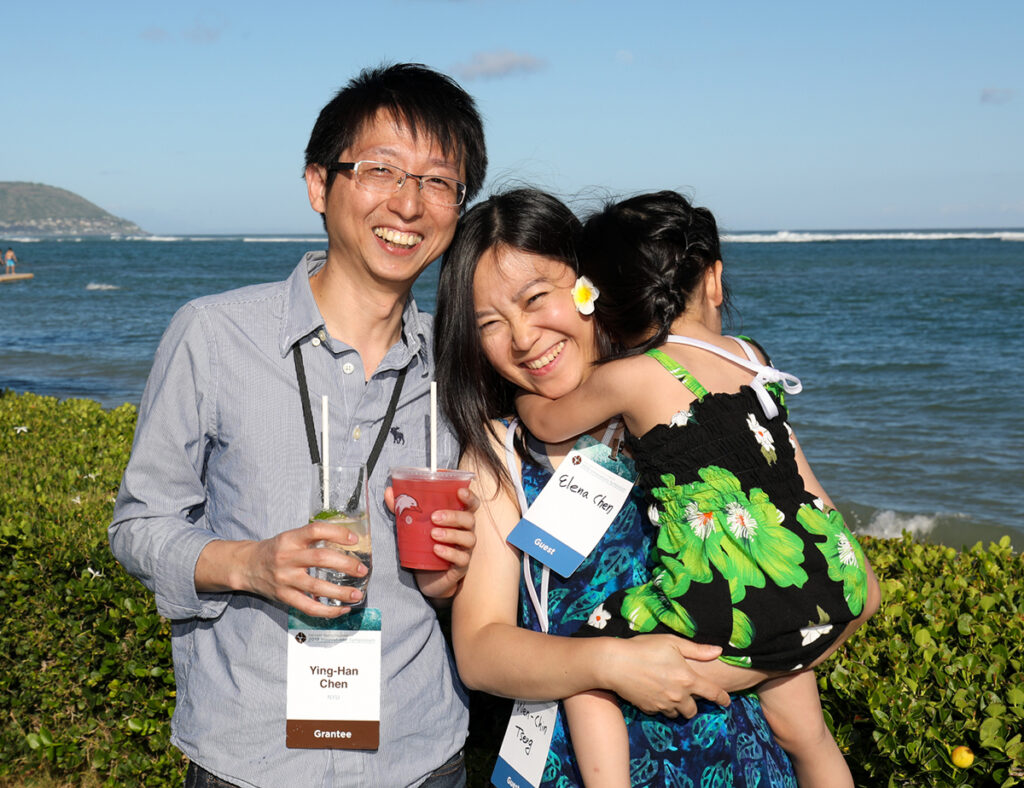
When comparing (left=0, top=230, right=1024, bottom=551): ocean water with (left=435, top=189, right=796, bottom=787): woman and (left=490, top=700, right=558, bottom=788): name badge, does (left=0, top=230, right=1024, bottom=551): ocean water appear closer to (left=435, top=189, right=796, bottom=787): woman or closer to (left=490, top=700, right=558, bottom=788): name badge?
(left=435, top=189, right=796, bottom=787): woman

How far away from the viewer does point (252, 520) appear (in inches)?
81.4

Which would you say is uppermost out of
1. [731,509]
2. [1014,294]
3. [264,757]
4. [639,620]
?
[731,509]

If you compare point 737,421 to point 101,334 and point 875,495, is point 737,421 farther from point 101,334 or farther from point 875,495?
point 101,334

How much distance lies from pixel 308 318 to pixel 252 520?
1.61 feet

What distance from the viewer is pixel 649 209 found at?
2.64 meters

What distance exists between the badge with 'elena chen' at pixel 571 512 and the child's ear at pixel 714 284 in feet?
2.28

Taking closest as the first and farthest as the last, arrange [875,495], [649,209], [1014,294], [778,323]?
[649,209], [875,495], [778,323], [1014,294]

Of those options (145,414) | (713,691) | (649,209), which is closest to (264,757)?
(145,414)

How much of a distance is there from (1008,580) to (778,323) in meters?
25.3

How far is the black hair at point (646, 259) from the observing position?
2.43 metres

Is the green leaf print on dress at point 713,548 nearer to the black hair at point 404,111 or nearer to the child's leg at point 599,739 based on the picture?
the child's leg at point 599,739

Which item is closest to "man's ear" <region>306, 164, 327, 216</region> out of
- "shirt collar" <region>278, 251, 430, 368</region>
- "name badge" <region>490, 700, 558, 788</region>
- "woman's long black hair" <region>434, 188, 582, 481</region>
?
"shirt collar" <region>278, 251, 430, 368</region>

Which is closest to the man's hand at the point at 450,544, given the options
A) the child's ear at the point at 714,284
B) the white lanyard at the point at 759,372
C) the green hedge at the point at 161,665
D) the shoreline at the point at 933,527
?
the white lanyard at the point at 759,372

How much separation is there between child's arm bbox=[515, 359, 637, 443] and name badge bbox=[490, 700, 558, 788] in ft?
2.16
